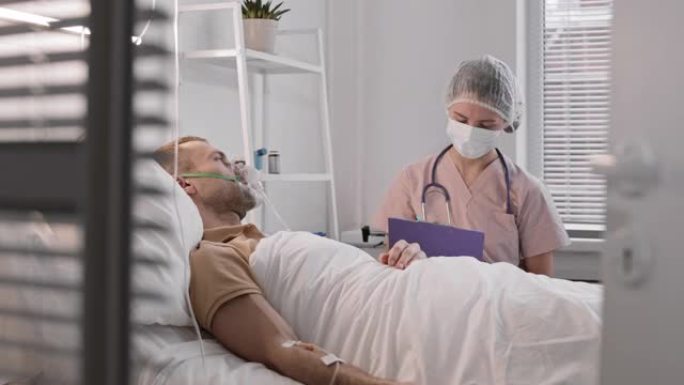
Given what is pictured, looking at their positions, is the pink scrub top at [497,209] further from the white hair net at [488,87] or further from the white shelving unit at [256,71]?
the white shelving unit at [256,71]

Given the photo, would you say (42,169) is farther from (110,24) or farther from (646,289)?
(646,289)

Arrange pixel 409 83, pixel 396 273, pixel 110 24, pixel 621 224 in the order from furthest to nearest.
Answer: pixel 409 83 → pixel 396 273 → pixel 621 224 → pixel 110 24

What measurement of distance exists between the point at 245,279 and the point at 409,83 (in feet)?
5.98

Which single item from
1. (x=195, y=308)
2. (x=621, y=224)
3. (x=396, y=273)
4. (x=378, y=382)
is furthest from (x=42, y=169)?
(x=396, y=273)

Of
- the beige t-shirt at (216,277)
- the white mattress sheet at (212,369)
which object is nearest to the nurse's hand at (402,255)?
the beige t-shirt at (216,277)

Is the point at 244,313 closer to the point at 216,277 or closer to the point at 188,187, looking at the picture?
the point at 216,277

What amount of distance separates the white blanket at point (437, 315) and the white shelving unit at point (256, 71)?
75cm

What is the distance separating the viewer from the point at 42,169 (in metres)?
0.31

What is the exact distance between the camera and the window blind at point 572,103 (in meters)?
3.37

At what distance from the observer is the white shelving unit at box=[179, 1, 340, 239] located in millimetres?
2490

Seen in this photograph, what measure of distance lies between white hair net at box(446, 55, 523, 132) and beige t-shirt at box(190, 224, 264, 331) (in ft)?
2.62

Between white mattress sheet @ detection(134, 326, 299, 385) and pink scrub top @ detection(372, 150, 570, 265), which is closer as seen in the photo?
white mattress sheet @ detection(134, 326, 299, 385)

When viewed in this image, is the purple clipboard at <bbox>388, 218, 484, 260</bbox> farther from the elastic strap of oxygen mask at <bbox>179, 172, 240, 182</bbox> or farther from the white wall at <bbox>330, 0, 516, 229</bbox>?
the white wall at <bbox>330, 0, 516, 229</bbox>

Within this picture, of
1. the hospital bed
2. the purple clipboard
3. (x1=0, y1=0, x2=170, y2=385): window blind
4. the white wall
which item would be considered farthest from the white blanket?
the white wall
